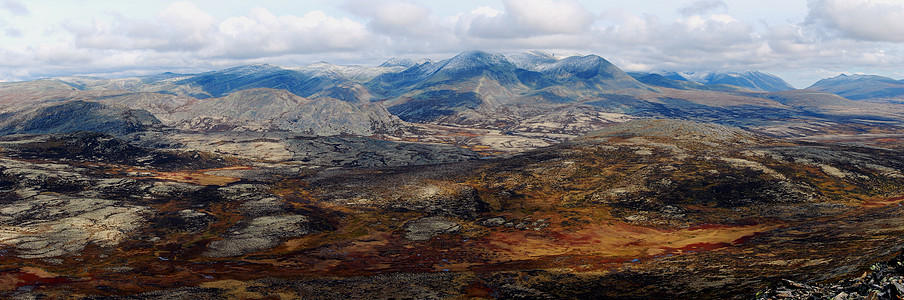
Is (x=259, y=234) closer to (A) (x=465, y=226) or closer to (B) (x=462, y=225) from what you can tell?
(B) (x=462, y=225)

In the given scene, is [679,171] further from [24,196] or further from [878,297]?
[24,196]

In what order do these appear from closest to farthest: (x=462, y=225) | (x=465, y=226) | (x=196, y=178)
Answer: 1. (x=465, y=226)
2. (x=462, y=225)
3. (x=196, y=178)

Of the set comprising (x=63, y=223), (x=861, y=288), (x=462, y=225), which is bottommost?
(x=462, y=225)

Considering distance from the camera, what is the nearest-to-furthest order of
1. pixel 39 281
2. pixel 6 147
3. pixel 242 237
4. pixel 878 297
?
pixel 878 297, pixel 39 281, pixel 242 237, pixel 6 147

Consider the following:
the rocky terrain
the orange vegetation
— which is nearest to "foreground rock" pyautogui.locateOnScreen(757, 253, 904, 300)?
the rocky terrain

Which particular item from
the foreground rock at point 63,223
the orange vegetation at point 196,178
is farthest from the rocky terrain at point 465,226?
the orange vegetation at point 196,178

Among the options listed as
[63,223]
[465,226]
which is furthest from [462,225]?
[63,223]

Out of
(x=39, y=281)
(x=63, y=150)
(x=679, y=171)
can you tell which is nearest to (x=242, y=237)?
(x=39, y=281)

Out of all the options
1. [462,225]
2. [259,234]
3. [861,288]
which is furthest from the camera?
[462,225]

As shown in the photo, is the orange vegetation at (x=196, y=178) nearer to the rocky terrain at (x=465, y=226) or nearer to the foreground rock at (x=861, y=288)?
the rocky terrain at (x=465, y=226)

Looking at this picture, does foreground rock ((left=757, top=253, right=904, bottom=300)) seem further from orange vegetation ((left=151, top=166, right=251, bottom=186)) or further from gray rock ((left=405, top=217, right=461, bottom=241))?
orange vegetation ((left=151, top=166, right=251, bottom=186))

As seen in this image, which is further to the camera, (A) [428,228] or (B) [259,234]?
(A) [428,228]
